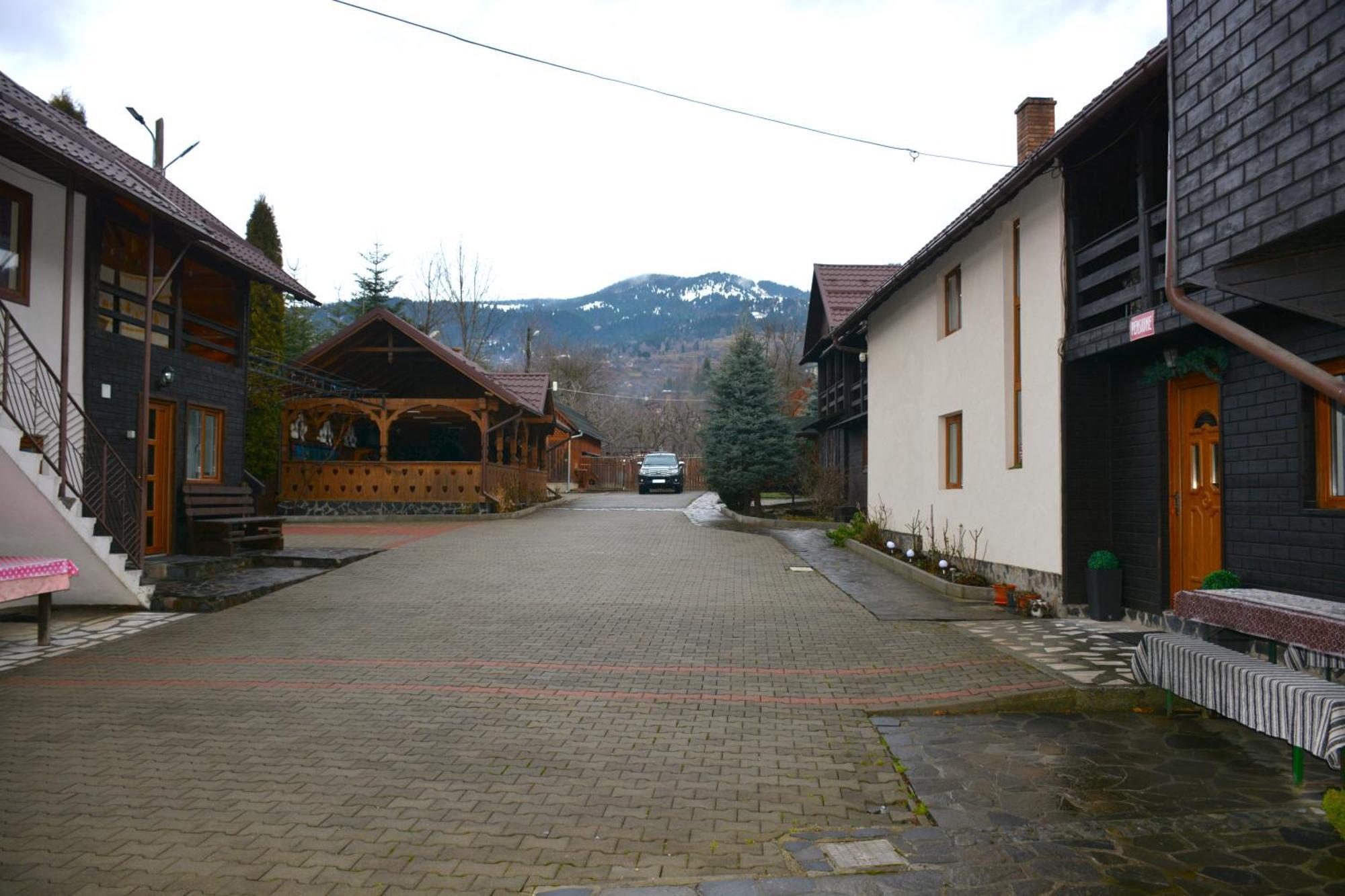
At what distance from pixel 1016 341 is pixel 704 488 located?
35848 mm

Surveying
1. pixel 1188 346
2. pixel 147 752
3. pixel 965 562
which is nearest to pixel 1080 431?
pixel 1188 346

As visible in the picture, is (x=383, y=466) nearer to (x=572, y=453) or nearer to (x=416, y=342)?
(x=416, y=342)

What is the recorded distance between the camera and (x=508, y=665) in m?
7.49

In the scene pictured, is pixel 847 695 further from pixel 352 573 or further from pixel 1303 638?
pixel 352 573

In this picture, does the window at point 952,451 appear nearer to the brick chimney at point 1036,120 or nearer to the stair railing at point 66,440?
the brick chimney at point 1036,120

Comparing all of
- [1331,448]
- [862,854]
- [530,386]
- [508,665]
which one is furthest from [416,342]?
[862,854]

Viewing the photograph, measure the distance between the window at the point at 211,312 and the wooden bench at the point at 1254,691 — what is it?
1387 cm

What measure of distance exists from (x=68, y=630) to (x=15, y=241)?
15.1ft

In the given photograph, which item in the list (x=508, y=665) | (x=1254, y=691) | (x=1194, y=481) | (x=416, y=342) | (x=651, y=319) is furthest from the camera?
(x=651, y=319)

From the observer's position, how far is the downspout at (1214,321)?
4828mm

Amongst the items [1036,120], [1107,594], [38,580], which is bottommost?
[1107,594]

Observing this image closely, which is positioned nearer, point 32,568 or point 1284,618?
point 1284,618

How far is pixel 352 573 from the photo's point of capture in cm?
1302

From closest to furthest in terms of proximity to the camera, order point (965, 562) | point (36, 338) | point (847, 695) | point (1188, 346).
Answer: point (847, 695) → point (1188, 346) → point (36, 338) → point (965, 562)
